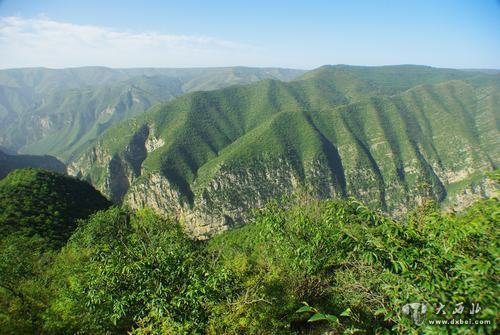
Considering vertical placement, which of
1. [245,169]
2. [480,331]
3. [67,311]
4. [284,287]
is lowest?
[245,169]

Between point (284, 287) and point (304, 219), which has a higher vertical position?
point (304, 219)

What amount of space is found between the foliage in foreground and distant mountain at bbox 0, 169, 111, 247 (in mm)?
37846

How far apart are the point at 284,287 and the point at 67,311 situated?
41.7 ft

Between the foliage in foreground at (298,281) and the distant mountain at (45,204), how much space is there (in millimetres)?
37846

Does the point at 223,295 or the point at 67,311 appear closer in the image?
the point at 223,295

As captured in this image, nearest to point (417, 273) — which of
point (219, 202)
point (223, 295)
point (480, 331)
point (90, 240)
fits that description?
point (480, 331)

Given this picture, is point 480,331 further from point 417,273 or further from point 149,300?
point 149,300

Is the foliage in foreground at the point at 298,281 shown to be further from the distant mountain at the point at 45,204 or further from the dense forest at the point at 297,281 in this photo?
the distant mountain at the point at 45,204

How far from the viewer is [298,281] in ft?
66.6

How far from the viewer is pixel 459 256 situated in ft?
20.2

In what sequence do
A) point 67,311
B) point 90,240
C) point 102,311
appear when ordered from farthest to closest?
1. point 90,240
2. point 67,311
3. point 102,311
